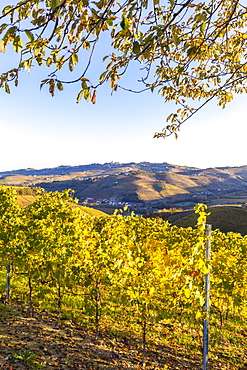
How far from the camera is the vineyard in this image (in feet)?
20.1

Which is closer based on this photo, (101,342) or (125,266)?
(125,266)

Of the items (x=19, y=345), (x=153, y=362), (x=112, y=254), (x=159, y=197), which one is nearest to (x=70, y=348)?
(x=19, y=345)

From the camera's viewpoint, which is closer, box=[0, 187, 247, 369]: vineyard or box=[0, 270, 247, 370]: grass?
box=[0, 270, 247, 370]: grass

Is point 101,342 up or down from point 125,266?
down

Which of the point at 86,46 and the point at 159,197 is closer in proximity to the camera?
the point at 86,46

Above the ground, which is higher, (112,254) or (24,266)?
(112,254)

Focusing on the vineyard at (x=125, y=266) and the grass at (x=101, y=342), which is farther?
the vineyard at (x=125, y=266)

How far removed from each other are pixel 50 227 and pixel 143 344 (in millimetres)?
4390

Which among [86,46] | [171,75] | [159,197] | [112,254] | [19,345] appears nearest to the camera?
[86,46]

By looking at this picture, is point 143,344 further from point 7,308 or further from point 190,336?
point 7,308

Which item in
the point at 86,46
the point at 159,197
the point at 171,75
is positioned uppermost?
the point at 171,75

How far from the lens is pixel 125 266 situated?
5.93 m

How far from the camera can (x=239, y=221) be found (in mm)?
57969

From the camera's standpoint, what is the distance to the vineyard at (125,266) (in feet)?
20.1
